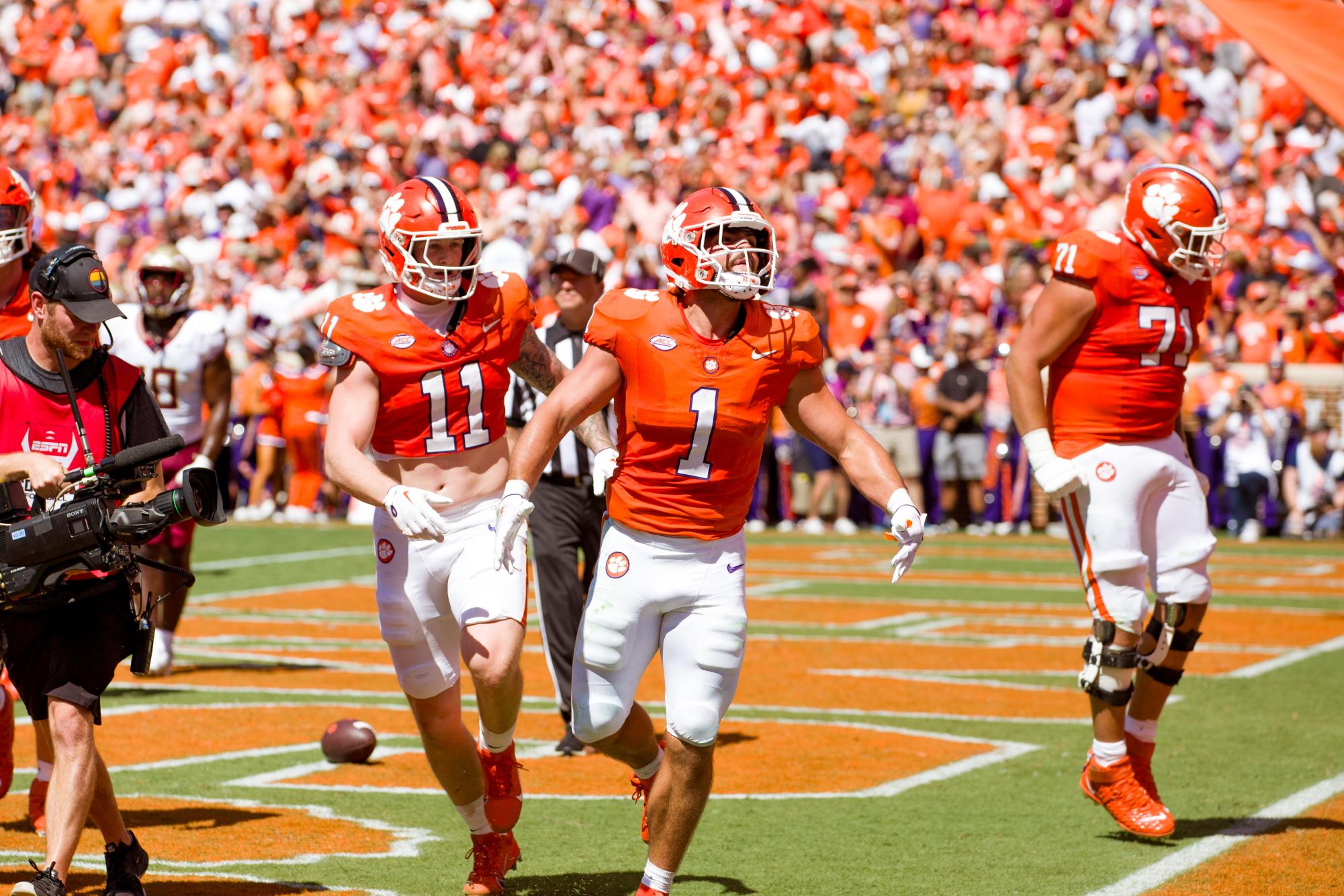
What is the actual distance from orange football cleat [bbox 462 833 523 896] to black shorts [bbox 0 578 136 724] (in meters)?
1.27

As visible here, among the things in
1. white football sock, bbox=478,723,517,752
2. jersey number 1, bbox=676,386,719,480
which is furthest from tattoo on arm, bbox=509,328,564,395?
white football sock, bbox=478,723,517,752

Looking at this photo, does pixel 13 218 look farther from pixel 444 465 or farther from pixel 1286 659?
pixel 1286 659

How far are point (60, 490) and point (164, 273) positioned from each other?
4.54 m

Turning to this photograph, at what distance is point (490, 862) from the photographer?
5859 millimetres

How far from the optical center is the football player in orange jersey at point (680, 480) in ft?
17.5

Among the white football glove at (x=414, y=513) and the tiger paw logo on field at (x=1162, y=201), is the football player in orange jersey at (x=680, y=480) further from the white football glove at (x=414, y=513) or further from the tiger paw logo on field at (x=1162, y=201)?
the tiger paw logo on field at (x=1162, y=201)

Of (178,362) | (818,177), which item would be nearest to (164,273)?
(178,362)

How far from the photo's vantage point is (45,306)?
5.32m

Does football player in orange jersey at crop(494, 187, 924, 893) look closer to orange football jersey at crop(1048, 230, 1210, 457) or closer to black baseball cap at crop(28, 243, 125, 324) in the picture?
black baseball cap at crop(28, 243, 125, 324)

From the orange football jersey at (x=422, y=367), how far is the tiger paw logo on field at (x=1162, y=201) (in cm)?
251

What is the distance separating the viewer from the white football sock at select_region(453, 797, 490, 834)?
19.5ft

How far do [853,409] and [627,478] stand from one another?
1347 cm

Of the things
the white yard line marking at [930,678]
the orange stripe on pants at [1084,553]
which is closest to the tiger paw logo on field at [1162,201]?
the orange stripe on pants at [1084,553]

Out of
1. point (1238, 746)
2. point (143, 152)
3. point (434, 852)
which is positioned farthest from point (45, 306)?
point (143, 152)
